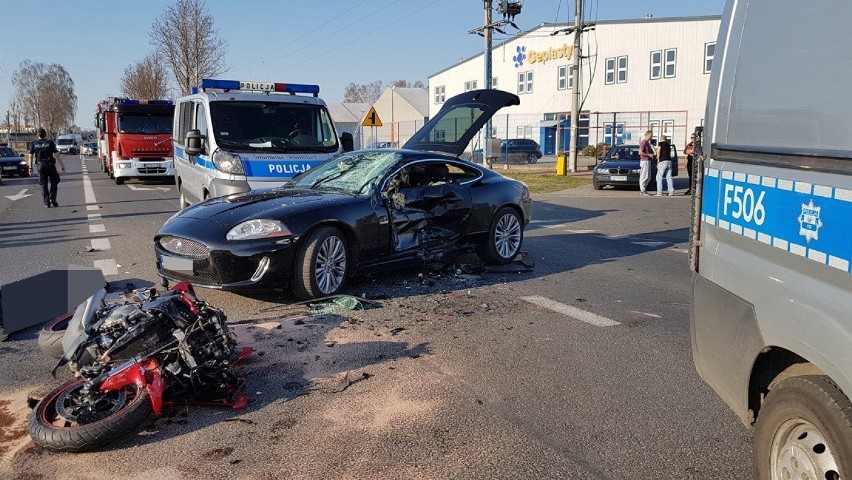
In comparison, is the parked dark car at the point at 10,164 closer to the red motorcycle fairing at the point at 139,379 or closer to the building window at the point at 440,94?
the red motorcycle fairing at the point at 139,379

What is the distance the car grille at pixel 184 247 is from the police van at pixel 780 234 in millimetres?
4594

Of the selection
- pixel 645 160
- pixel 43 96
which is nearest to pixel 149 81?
pixel 645 160

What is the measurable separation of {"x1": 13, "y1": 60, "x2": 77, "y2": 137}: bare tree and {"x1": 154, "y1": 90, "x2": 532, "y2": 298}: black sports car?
10779cm

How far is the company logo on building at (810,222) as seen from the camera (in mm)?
2479

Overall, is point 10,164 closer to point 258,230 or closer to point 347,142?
point 347,142

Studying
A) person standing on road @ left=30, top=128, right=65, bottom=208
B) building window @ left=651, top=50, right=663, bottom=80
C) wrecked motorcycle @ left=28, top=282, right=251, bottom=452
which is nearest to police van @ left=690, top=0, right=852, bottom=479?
wrecked motorcycle @ left=28, top=282, right=251, bottom=452

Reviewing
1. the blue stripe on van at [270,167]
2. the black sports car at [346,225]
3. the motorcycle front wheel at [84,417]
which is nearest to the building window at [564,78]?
the blue stripe on van at [270,167]

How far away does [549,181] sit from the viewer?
82.1 feet

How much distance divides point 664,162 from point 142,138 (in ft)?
54.8

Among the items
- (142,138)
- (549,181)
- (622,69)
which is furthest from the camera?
(622,69)

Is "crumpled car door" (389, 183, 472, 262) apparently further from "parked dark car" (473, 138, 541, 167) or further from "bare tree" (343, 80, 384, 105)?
"bare tree" (343, 80, 384, 105)

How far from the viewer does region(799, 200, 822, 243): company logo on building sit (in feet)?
8.13

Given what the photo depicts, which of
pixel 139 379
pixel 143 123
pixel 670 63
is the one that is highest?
pixel 670 63

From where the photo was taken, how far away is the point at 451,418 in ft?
13.9
